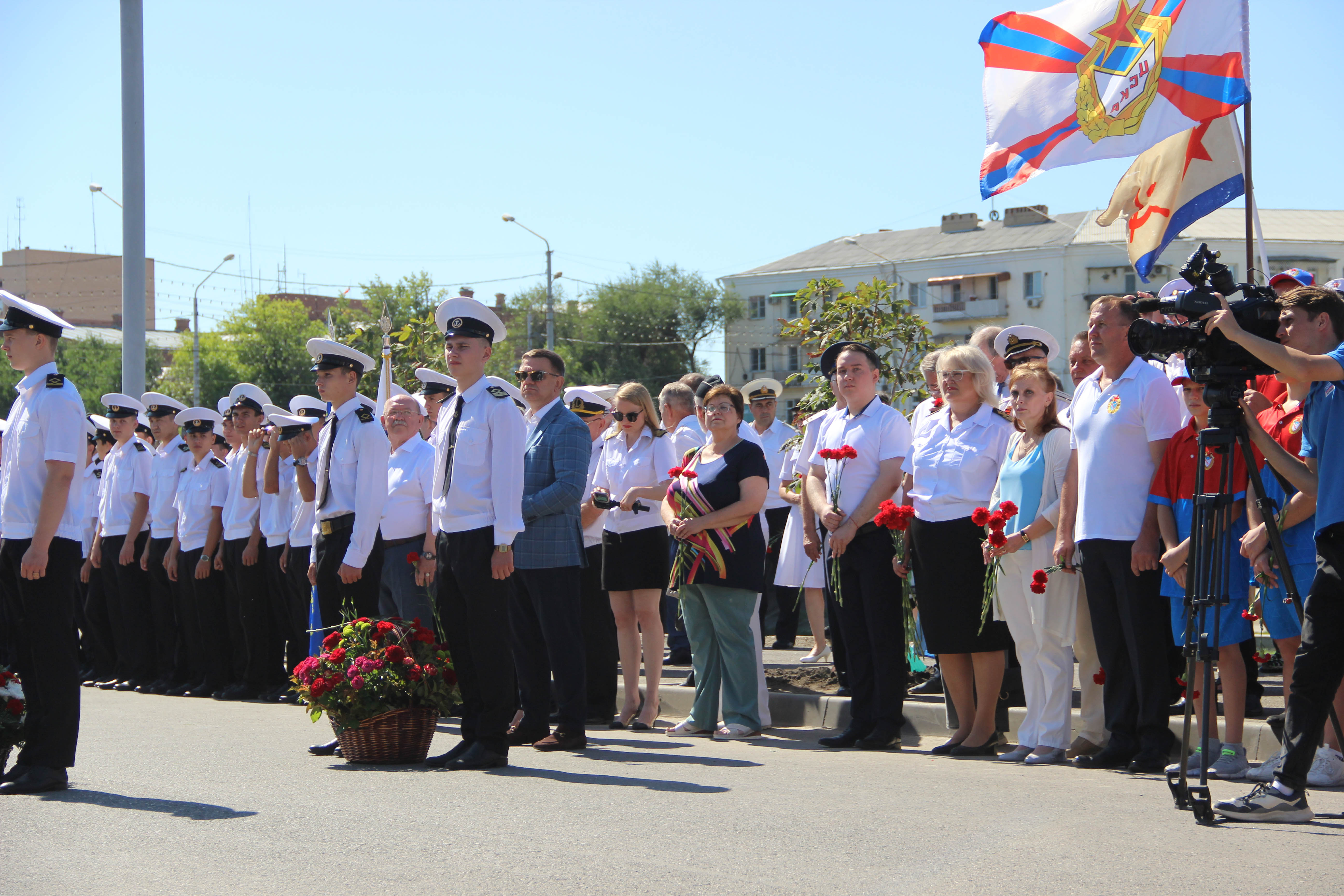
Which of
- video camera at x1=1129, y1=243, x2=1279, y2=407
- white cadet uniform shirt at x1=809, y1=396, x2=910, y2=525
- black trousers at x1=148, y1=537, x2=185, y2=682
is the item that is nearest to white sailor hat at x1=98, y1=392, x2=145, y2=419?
black trousers at x1=148, y1=537, x2=185, y2=682

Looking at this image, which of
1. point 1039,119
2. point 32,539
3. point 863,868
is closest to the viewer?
point 863,868

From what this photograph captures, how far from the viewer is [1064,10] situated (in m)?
10.3

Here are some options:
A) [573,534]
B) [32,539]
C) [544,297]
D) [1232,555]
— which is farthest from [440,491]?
[544,297]

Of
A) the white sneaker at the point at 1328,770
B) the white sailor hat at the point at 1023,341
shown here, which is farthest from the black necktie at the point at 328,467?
the white sneaker at the point at 1328,770

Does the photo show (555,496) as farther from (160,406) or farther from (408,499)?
(160,406)

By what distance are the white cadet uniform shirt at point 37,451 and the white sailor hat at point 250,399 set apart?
4540 mm

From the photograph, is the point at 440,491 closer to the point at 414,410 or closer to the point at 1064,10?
the point at 414,410

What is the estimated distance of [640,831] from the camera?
530cm

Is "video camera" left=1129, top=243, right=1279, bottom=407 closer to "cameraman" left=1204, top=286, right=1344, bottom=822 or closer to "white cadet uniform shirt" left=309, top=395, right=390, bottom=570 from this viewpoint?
"cameraman" left=1204, top=286, right=1344, bottom=822

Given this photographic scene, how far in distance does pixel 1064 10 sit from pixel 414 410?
5654 mm

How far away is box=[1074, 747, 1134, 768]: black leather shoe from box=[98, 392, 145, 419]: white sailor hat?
925cm

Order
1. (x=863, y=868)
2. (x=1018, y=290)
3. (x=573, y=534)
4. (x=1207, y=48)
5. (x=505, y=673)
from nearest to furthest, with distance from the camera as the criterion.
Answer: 1. (x=863, y=868)
2. (x=505, y=673)
3. (x=573, y=534)
4. (x=1207, y=48)
5. (x=1018, y=290)

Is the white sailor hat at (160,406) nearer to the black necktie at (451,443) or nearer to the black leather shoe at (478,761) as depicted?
the black necktie at (451,443)

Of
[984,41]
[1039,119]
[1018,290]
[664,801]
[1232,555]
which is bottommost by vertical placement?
[664,801]
